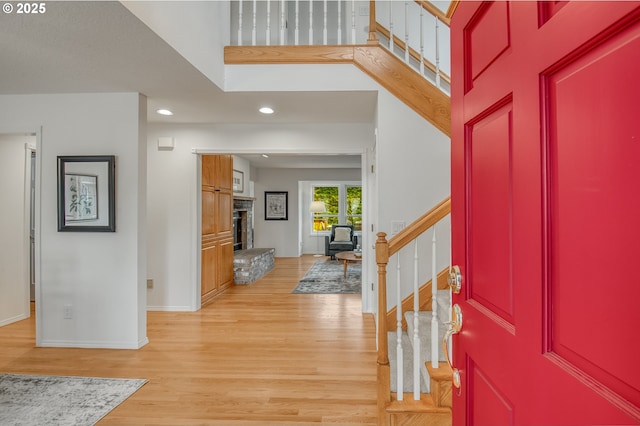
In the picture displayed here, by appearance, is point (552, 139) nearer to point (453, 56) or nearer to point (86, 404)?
point (453, 56)

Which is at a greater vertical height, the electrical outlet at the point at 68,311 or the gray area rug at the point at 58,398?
the electrical outlet at the point at 68,311

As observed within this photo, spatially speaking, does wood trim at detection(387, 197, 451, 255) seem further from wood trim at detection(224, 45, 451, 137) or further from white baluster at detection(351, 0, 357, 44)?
white baluster at detection(351, 0, 357, 44)

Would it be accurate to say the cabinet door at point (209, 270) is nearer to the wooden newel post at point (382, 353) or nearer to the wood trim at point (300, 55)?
the wood trim at point (300, 55)

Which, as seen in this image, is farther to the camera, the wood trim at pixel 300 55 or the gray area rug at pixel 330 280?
the gray area rug at pixel 330 280

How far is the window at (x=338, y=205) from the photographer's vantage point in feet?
32.6

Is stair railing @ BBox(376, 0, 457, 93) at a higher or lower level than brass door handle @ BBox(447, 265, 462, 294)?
higher

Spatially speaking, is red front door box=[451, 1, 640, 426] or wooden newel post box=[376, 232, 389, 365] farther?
wooden newel post box=[376, 232, 389, 365]

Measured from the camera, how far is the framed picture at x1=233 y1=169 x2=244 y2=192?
7.38 m

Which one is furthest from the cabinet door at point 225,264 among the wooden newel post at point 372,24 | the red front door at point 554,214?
the red front door at point 554,214

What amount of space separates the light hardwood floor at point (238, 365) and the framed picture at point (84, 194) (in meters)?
1.14

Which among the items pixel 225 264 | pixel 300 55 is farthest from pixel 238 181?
pixel 300 55

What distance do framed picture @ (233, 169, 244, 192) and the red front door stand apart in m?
6.81

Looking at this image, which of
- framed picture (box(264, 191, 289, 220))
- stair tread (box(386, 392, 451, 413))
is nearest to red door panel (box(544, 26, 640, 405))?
stair tread (box(386, 392, 451, 413))

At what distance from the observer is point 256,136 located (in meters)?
4.29
